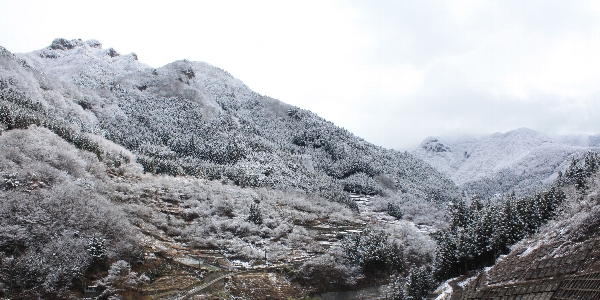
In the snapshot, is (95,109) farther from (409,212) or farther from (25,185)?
(409,212)

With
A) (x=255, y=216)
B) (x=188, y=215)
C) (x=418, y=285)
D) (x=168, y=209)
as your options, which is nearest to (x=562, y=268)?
(x=418, y=285)

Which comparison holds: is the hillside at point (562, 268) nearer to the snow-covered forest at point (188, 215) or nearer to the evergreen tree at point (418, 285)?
the evergreen tree at point (418, 285)

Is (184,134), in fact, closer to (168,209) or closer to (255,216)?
(168,209)

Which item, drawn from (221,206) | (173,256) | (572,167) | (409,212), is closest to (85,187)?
(173,256)

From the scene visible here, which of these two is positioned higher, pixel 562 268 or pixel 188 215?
pixel 562 268

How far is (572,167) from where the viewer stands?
337 feet

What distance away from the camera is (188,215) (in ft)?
307

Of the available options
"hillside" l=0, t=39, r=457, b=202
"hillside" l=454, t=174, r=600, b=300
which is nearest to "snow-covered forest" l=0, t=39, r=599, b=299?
"hillside" l=0, t=39, r=457, b=202

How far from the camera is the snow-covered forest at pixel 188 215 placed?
208 feet

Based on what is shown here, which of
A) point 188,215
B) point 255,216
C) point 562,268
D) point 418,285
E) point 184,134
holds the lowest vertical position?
point 418,285

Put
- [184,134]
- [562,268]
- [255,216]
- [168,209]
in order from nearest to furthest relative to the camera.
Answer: [562,268] < [168,209] < [255,216] < [184,134]

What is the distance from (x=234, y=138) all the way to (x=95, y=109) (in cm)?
5234

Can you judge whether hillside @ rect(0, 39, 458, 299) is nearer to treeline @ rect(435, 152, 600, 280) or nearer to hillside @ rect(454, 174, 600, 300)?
treeline @ rect(435, 152, 600, 280)


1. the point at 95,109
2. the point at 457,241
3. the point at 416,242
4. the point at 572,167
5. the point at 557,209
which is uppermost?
the point at 95,109
